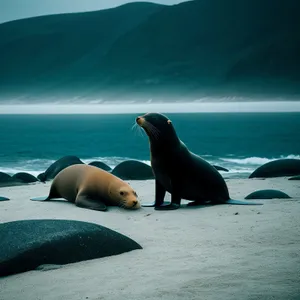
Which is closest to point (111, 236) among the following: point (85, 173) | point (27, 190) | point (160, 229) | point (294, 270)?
point (160, 229)

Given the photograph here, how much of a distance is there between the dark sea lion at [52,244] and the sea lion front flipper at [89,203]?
2722 mm

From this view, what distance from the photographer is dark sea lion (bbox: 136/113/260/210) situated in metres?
8.92

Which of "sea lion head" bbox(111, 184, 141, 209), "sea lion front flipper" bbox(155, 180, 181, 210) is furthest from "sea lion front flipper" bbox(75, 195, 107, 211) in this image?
"sea lion front flipper" bbox(155, 180, 181, 210)

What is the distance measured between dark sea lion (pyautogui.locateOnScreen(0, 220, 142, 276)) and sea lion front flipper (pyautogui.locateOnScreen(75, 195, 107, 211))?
107 inches

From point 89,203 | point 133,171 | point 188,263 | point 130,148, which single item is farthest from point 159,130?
point 130,148

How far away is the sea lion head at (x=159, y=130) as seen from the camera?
8.95m

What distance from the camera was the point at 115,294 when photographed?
13.8 ft

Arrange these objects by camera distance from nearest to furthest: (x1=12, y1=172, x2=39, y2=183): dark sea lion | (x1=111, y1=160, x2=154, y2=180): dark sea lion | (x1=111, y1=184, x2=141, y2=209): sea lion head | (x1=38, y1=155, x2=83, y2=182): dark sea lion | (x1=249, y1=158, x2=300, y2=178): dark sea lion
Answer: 1. (x1=111, y1=184, x2=141, y2=209): sea lion head
2. (x1=111, y1=160, x2=154, y2=180): dark sea lion
3. (x1=249, y1=158, x2=300, y2=178): dark sea lion
4. (x1=12, y1=172, x2=39, y2=183): dark sea lion
5. (x1=38, y1=155, x2=83, y2=182): dark sea lion

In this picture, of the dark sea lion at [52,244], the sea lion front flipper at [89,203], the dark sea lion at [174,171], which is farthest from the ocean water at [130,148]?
the dark sea lion at [52,244]

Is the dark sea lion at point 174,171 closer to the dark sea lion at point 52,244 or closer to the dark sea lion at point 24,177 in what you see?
the dark sea lion at point 52,244

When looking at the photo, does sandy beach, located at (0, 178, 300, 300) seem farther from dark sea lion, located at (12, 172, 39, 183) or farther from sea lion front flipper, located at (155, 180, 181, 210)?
dark sea lion, located at (12, 172, 39, 183)

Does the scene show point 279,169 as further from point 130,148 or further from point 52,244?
point 130,148

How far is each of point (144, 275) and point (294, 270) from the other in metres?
1.15

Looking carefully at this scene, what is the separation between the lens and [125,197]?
868cm
